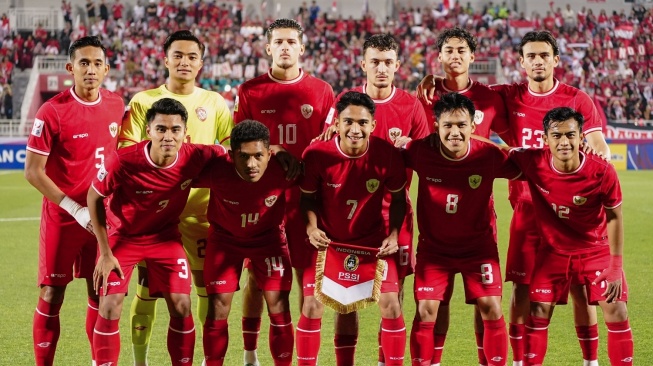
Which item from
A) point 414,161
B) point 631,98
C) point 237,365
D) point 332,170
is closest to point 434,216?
point 414,161

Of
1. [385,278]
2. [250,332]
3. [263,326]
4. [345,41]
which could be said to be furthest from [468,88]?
[345,41]

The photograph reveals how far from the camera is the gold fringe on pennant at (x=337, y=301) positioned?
5.07 metres

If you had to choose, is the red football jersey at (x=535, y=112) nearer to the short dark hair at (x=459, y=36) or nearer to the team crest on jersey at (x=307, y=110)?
the short dark hair at (x=459, y=36)

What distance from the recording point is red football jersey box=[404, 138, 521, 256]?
16.8ft

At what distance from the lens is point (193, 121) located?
5.77m

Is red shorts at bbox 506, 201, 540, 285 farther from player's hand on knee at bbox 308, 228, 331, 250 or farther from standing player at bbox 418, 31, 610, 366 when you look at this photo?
player's hand on knee at bbox 308, 228, 331, 250

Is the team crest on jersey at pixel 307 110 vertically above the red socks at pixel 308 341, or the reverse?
the team crest on jersey at pixel 307 110

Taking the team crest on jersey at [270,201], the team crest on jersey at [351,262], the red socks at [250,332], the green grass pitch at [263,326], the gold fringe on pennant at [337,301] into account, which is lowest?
the green grass pitch at [263,326]

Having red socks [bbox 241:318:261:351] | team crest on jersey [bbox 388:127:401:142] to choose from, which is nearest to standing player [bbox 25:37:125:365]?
red socks [bbox 241:318:261:351]

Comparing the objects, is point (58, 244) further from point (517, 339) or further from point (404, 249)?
point (517, 339)

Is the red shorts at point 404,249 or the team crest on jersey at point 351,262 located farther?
the red shorts at point 404,249

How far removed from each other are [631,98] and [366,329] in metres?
22.6

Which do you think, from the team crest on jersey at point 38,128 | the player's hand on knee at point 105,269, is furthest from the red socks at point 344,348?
the team crest on jersey at point 38,128

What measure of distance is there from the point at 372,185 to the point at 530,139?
128 centimetres
